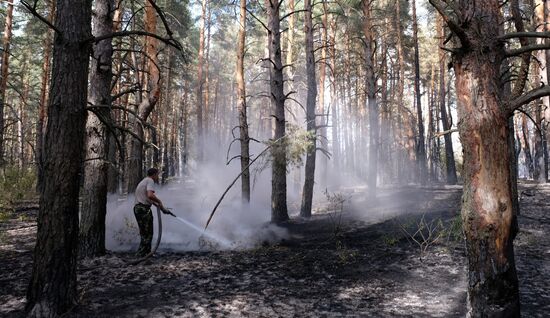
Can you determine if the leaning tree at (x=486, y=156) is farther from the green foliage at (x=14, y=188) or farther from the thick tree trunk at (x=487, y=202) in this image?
the green foliage at (x=14, y=188)

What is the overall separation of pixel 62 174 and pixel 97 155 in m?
2.48

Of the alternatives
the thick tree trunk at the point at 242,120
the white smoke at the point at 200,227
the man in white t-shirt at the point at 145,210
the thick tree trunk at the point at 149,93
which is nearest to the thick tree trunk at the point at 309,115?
the white smoke at the point at 200,227

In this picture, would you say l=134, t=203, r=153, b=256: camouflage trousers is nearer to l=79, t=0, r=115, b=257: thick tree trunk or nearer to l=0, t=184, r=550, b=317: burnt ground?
l=0, t=184, r=550, b=317: burnt ground

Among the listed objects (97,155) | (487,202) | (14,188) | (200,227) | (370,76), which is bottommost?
(200,227)

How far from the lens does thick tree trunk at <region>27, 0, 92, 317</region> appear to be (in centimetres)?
388

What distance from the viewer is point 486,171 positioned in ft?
10.7

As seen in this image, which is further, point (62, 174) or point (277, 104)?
point (277, 104)

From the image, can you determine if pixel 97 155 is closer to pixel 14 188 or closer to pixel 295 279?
pixel 295 279

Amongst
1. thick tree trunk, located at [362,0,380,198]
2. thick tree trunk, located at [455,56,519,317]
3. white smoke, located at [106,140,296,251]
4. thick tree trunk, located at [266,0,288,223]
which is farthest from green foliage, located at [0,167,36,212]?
thick tree trunk, located at [362,0,380,198]

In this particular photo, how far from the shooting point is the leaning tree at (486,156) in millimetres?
3197

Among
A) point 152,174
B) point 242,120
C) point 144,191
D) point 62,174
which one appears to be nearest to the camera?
point 62,174

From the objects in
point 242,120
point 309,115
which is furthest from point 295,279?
point 242,120

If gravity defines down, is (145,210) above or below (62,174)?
below

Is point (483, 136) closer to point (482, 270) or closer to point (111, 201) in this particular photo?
point (482, 270)
